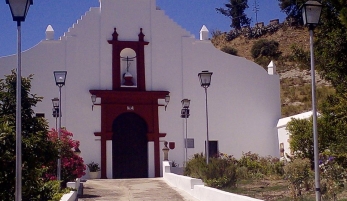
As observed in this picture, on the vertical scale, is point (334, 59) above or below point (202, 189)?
above

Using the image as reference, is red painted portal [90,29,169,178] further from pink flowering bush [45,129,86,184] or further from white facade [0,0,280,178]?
pink flowering bush [45,129,86,184]

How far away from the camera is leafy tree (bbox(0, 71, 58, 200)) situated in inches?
382

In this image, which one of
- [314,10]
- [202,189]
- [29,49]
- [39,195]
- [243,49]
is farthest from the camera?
[243,49]

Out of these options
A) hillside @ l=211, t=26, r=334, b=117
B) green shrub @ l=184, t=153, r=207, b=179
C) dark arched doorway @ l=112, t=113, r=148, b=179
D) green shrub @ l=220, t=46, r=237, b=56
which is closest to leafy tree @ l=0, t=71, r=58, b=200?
green shrub @ l=184, t=153, r=207, b=179

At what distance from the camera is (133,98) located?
89.1 ft

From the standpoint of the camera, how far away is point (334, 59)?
12180 millimetres

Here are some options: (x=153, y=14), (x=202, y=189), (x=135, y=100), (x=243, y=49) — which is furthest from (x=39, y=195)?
(x=243, y=49)

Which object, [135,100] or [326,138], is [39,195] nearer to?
[326,138]

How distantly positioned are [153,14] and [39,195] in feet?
58.1

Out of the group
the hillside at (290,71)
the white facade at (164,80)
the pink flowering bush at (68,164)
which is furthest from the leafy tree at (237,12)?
the pink flowering bush at (68,164)

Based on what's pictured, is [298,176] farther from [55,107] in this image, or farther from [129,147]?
[129,147]

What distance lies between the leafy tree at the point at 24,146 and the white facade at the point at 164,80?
14712 millimetres

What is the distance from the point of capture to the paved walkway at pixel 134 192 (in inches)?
641

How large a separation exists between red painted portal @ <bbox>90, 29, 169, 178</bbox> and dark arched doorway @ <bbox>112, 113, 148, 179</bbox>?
1.38 ft
